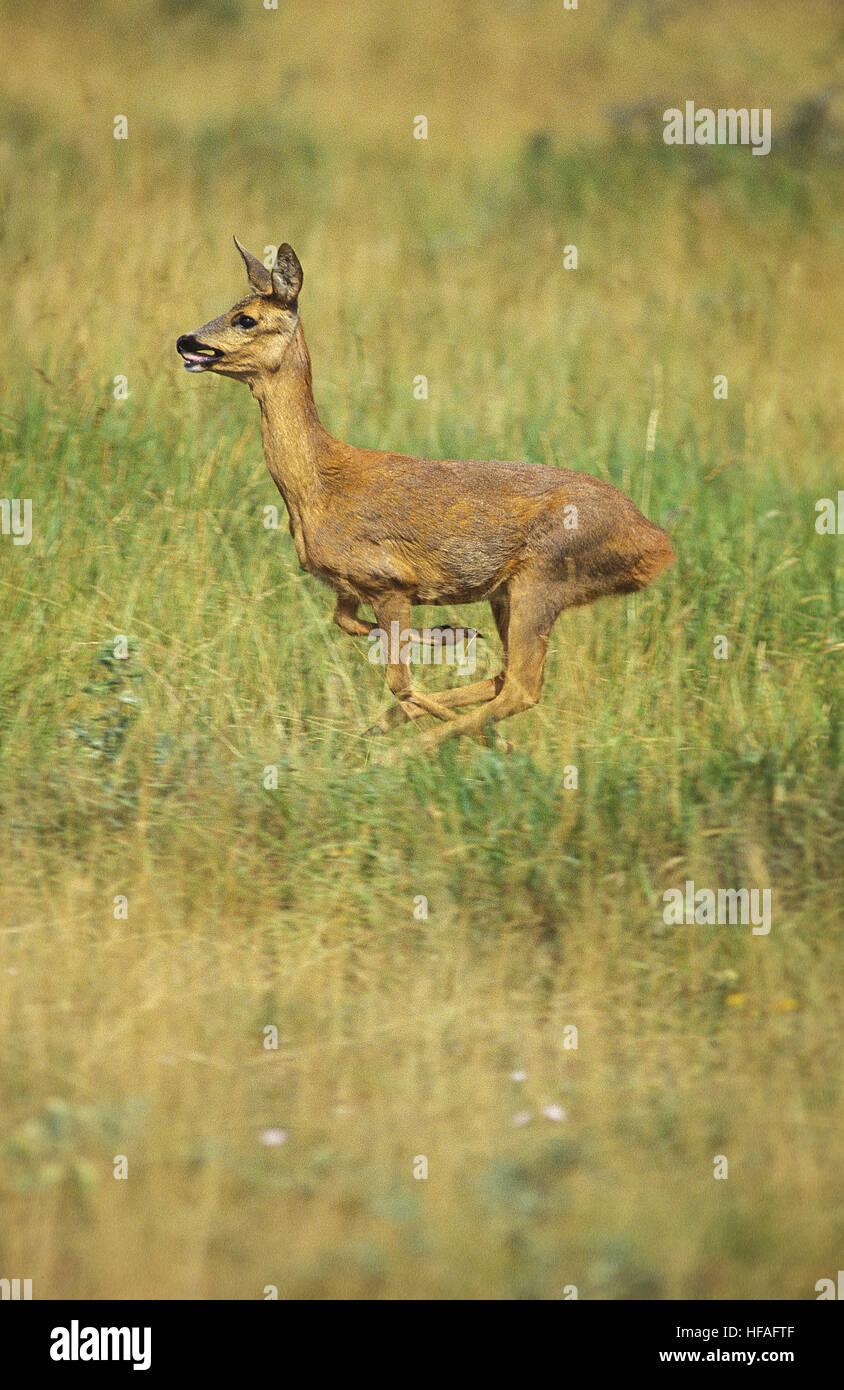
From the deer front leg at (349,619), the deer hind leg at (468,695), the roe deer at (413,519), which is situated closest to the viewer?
the roe deer at (413,519)

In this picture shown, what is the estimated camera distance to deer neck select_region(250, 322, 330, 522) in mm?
5781

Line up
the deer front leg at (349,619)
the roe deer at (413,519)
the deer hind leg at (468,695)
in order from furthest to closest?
the deer hind leg at (468,695)
the deer front leg at (349,619)
the roe deer at (413,519)

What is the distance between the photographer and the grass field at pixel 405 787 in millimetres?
3850

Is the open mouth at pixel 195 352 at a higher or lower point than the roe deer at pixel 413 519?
higher

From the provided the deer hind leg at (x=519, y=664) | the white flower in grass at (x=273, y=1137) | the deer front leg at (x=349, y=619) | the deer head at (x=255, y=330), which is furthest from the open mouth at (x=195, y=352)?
the white flower in grass at (x=273, y=1137)

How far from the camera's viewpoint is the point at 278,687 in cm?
651

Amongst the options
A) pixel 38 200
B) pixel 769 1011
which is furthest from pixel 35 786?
pixel 38 200

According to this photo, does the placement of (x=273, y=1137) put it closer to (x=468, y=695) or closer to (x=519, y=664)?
(x=519, y=664)

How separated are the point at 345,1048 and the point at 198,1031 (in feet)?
1.28

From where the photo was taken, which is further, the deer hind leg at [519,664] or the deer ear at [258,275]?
the deer hind leg at [519,664]

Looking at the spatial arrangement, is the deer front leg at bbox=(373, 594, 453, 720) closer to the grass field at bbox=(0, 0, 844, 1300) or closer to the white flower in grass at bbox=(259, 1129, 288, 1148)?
the grass field at bbox=(0, 0, 844, 1300)

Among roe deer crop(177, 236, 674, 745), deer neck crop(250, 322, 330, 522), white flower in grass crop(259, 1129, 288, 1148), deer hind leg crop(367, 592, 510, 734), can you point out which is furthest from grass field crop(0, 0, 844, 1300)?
deer neck crop(250, 322, 330, 522)

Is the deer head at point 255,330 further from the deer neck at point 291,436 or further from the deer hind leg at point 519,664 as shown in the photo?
the deer hind leg at point 519,664

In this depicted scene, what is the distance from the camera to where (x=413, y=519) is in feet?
18.8
